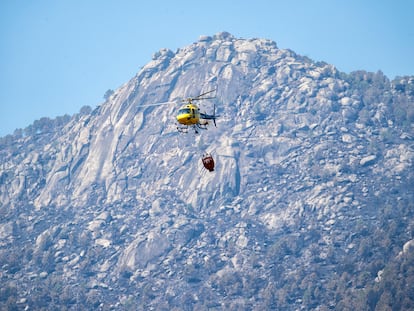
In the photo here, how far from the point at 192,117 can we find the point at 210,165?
796 centimetres

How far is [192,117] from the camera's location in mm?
143000

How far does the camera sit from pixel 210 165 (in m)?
147
